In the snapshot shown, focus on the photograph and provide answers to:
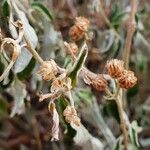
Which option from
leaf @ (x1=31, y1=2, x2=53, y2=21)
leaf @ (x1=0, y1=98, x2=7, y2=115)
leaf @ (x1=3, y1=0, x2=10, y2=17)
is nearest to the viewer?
leaf @ (x1=3, y1=0, x2=10, y2=17)

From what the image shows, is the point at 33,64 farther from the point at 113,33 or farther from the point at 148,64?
the point at 148,64

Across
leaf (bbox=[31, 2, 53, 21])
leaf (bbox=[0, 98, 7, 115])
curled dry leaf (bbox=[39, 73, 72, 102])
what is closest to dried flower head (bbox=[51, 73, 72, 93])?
curled dry leaf (bbox=[39, 73, 72, 102])

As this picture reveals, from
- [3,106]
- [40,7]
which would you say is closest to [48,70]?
[40,7]

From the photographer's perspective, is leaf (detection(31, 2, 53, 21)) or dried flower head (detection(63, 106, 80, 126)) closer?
dried flower head (detection(63, 106, 80, 126))

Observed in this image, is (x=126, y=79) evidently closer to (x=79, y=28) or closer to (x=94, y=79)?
(x=94, y=79)

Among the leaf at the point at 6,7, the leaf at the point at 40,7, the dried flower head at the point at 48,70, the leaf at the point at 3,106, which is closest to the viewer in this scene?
the dried flower head at the point at 48,70

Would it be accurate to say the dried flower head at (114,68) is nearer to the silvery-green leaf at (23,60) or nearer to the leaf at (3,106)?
the silvery-green leaf at (23,60)

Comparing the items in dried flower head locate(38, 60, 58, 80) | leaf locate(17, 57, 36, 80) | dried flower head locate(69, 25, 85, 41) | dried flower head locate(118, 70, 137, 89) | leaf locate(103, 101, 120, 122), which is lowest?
leaf locate(103, 101, 120, 122)

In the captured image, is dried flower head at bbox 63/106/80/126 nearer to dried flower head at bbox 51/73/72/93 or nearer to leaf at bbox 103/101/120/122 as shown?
dried flower head at bbox 51/73/72/93

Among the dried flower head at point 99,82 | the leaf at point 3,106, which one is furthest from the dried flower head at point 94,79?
the leaf at point 3,106
